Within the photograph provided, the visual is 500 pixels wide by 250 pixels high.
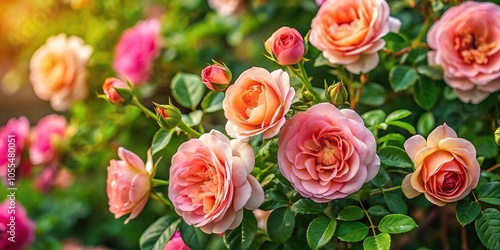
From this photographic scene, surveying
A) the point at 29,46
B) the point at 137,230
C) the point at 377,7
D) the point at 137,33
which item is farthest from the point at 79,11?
the point at 377,7

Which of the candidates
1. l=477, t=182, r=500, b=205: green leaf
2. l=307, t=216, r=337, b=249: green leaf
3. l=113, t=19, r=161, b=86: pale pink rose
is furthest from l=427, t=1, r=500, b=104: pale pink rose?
l=113, t=19, r=161, b=86: pale pink rose

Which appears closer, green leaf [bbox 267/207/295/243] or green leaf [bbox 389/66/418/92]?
green leaf [bbox 267/207/295/243]

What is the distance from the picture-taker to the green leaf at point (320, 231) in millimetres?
616

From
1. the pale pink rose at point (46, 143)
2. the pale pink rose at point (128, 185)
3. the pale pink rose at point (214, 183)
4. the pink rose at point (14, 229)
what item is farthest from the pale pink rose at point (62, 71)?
the pale pink rose at point (214, 183)

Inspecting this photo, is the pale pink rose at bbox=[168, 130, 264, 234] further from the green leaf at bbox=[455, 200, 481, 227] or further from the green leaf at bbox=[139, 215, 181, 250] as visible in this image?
the green leaf at bbox=[455, 200, 481, 227]

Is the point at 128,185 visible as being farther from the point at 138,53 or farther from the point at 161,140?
the point at 138,53

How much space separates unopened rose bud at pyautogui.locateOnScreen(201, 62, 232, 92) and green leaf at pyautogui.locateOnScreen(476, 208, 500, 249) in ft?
0.98

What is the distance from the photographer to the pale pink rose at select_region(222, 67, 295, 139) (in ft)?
2.01

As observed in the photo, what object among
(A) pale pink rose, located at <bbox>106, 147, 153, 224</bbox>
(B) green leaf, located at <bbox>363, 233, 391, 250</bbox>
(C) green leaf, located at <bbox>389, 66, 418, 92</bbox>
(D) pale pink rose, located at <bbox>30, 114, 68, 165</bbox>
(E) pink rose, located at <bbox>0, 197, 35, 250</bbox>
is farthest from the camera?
(D) pale pink rose, located at <bbox>30, 114, 68, 165</bbox>

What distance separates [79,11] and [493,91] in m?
1.03

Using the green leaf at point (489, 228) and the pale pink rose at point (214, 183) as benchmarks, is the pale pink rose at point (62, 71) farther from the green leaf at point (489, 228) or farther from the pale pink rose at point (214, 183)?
the green leaf at point (489, 228)

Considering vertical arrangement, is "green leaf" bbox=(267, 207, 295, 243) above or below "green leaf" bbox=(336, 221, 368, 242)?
below

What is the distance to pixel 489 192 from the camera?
2.12 ft

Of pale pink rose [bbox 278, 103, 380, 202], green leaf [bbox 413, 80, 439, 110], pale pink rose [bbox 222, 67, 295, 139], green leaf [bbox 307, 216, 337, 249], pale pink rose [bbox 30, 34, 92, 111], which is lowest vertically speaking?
pale pink rose [bbox 30, 34, 92, 111]
